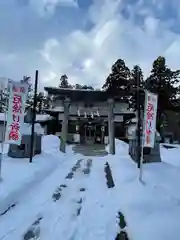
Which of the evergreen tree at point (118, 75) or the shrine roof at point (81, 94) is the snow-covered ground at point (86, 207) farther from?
the evergreen tree at point (118, 75)

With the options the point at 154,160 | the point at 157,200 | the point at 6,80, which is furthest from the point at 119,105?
the point at 157,200

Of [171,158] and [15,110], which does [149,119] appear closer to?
[15,110]

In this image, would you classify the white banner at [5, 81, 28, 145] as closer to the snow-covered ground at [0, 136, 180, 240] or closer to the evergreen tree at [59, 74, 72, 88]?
the snow-covered ground at [0, 136, 180, 240]

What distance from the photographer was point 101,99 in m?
20.4

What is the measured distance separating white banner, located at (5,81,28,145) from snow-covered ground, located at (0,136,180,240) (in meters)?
1.21

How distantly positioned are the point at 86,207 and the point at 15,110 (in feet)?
17.2

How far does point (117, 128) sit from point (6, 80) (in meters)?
Answer: 27.1

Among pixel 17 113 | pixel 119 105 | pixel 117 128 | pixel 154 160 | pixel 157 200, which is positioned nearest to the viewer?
pixel 157 200

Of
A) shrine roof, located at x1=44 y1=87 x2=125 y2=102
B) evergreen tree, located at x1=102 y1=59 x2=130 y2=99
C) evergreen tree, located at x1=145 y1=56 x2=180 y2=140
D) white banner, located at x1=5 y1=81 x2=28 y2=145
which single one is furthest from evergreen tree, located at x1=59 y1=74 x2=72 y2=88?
white banner, located at x1=5 y1=81 x2=28 y2=145

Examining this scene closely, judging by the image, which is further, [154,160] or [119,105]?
[119,105]

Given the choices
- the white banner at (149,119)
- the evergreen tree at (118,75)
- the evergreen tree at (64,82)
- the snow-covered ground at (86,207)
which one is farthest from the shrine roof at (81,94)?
the evergreen tree at (64,82)

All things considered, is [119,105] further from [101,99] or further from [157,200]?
[157,200]

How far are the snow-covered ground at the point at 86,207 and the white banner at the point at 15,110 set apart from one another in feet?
3.97

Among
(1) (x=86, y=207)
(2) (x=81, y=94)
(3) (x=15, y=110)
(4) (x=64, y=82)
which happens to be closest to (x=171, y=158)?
(2) (x=81, y=94)
